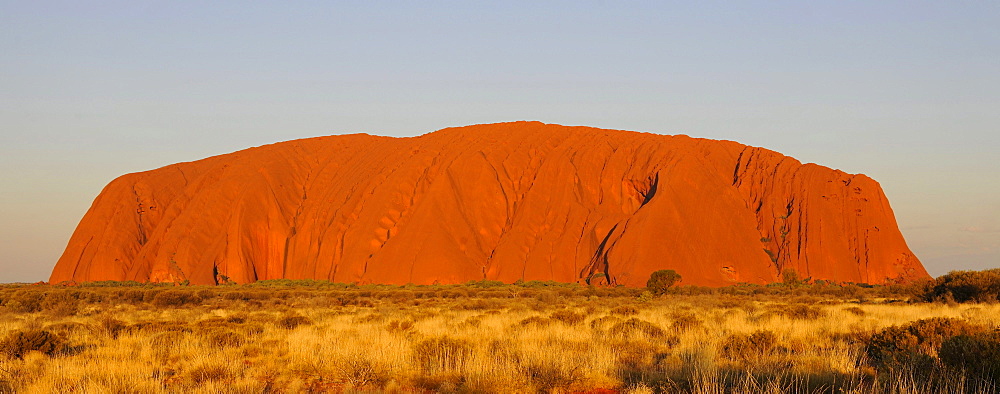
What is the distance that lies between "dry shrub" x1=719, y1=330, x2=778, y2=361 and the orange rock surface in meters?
49.2

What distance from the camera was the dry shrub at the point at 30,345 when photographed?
13.6 metres

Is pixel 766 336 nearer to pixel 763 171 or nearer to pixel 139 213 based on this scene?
pixel 763 171

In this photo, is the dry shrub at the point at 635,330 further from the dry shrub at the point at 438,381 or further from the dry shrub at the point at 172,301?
the dry shrub at the point at 172,301

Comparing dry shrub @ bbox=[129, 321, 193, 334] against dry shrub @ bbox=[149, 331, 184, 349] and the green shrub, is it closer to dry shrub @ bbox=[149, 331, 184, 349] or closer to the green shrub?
dry shrub @ bbox=[149, 331, 184, 349]

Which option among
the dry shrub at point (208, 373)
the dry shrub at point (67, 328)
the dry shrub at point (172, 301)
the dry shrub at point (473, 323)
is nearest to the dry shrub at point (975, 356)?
the dry shrub at point (208, 373)

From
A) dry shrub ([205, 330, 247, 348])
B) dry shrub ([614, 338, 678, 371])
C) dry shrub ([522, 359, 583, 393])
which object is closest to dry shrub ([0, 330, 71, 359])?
dry shrub ([205, 330, 247, 348])

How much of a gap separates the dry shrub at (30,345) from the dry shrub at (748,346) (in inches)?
504

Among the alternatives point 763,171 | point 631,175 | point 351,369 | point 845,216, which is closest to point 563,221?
point 631,175

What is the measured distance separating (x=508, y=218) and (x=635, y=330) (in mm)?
60630

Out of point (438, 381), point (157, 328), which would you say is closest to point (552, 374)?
point (438, 381)

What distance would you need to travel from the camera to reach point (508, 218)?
77812mm

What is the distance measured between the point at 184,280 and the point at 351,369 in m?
70.2

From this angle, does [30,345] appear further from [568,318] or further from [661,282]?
[661,282]

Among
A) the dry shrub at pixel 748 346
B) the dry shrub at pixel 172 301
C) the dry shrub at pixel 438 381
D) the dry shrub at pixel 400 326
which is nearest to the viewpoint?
the dry shrub at pixel 438 381
